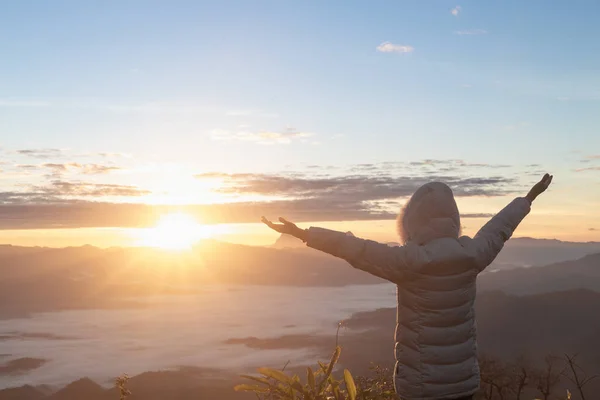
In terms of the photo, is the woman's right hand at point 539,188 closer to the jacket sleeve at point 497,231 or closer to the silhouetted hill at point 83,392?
the jacket sleeve at point 497,231

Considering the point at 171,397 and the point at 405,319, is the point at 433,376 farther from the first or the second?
the point at 171,397

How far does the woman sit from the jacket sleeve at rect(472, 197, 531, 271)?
1cm

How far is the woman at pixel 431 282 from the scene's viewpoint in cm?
442

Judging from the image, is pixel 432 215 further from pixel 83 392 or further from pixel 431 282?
pixel 83 392

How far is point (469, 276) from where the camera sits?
4.70m

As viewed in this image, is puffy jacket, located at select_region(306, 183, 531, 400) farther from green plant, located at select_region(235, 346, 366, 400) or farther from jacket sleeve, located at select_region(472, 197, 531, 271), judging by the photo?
green plant, located at select_region(235, 346, 366, 400)

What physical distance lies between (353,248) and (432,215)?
0.79 metres

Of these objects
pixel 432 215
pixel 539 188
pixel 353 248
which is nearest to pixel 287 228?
pixel 353 248

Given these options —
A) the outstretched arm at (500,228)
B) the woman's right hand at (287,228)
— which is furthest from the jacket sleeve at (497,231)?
the woman's right hand at (287,228)

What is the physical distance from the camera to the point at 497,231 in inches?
195

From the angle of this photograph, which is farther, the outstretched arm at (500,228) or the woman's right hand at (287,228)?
the outstretched arm at (500,228)

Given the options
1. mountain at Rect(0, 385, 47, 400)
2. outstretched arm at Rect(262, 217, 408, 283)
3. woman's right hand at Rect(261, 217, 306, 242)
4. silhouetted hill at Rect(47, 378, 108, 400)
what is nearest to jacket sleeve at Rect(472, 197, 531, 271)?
outstretched arm at Rect(262, 217, 408, 283)

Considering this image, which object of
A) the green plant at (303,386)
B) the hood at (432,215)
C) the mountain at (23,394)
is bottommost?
the mountain at (23,394)

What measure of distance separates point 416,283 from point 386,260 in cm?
40
